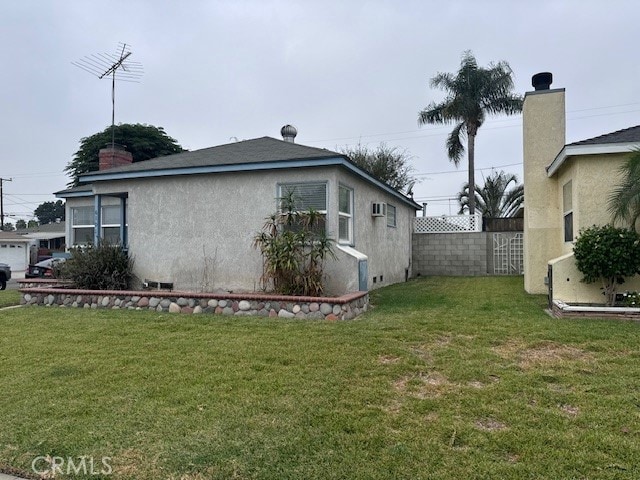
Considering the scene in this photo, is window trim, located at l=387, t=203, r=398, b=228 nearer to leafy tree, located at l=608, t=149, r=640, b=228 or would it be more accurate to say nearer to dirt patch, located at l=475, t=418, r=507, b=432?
leafy tree, located at l=608, t=149, r=640, b=228

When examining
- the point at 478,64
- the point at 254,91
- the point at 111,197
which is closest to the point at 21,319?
the point at 111,197

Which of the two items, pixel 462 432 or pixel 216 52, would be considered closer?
pixel 462 432

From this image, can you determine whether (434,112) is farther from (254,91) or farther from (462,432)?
(462,432)

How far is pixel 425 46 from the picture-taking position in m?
15.2

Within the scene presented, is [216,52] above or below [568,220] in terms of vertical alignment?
above

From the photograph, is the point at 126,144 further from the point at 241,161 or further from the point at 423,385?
the point at 423,385

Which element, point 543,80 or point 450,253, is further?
point 450,253

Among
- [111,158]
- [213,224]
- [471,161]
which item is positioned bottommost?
[213,224]

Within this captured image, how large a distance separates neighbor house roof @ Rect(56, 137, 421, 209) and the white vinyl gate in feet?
24.0

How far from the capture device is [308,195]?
9.16 m

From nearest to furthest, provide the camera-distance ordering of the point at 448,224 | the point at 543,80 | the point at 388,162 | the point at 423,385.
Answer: the point at 423,385 → the point at 543,80 → the point at 448,224 → the point at 388,162

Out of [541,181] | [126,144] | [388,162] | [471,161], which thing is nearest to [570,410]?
[541,181]

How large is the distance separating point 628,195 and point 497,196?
65.8 feet

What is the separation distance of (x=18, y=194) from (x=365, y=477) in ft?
212
